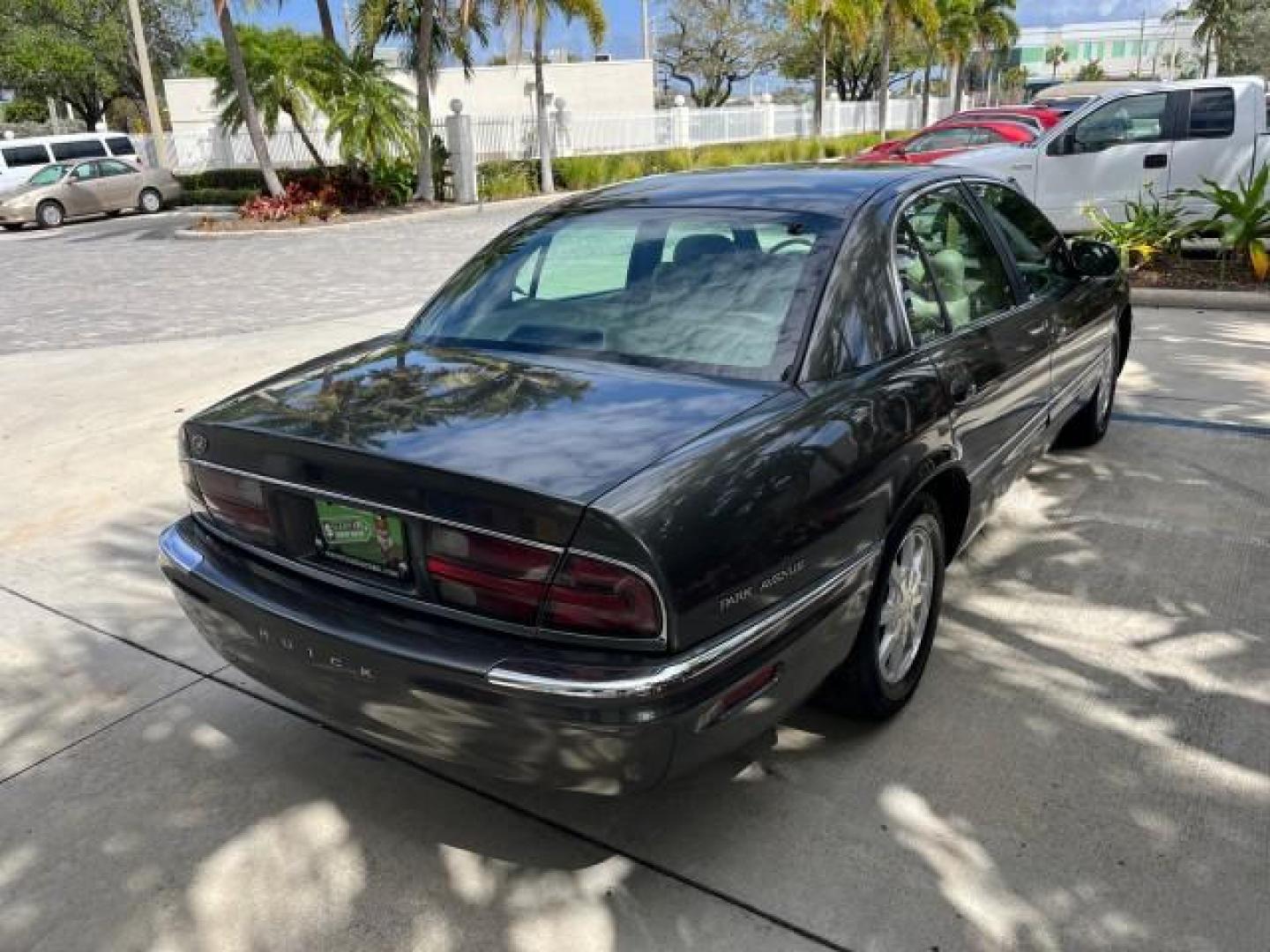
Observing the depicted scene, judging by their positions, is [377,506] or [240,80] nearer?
[377,506]

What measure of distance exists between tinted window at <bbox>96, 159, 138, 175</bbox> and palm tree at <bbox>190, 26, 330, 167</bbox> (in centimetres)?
422

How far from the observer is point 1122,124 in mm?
11188

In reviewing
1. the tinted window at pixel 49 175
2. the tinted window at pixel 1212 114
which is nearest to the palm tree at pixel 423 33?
the tinted window at pixel 49 175

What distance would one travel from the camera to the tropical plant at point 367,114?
20.4m

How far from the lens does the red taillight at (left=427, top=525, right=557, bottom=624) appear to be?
222 centimetres

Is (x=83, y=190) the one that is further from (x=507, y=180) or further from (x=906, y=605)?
(x=906, y=605)

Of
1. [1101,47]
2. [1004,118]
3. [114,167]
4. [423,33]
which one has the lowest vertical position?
[114,167]

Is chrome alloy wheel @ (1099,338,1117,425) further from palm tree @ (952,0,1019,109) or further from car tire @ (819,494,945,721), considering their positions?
palm tree @ (952,0,1019,109)

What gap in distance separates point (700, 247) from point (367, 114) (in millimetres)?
18971

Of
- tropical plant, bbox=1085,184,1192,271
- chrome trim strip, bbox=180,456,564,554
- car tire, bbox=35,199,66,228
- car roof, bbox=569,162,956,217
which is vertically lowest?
car tire, bbox=35,199,66,228

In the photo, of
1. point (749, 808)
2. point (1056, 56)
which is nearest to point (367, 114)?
point (749, 808)

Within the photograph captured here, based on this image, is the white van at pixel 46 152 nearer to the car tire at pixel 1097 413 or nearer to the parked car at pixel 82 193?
the parked car at pixel 82 193

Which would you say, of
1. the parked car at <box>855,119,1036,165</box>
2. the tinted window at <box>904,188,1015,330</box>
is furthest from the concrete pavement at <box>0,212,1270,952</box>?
the parked car at <box>855,119,1036,165</box>

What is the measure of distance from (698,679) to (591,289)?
173 cm
